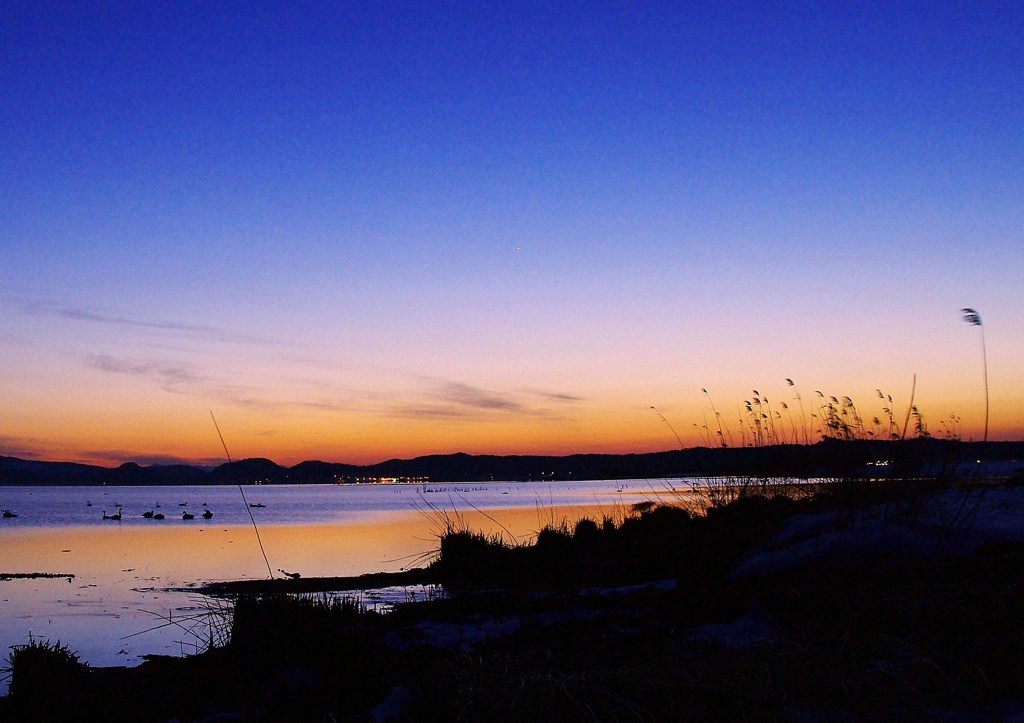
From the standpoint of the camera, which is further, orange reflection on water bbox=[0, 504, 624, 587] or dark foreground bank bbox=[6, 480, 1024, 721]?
orange reflection on water bbox=[0, 504, 624, 587]

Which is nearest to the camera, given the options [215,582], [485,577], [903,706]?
[903,706]

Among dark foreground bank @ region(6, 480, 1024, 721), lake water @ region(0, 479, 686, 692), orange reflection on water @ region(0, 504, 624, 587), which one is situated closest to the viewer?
dark foreground bank @ region(6, 480, 1024, 721)

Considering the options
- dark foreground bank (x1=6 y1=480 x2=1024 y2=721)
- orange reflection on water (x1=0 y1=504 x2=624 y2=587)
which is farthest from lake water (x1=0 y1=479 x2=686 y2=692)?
dark foreground bank (x1=6 y1=480 x2=1024 y2=721)

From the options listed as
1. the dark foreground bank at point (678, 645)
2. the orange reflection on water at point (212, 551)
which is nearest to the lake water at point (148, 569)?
the orange reflection on water at point (212, 551)

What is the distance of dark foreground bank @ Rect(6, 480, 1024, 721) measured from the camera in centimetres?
317

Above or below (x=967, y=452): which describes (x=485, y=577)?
below

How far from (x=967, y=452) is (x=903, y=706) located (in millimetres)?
7932

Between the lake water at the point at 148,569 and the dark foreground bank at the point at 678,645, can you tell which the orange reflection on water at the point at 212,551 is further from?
the dark foreground bank at the point at 678,645

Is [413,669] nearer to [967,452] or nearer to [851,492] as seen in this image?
[851,492]

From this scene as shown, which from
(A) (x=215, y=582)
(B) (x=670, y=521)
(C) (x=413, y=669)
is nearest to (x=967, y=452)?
(B) (x=670, y=521)

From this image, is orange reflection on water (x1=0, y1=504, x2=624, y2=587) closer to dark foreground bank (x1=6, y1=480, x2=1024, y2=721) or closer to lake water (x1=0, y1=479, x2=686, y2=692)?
lake water (x1=0, y1=479, x2=686, y2=692)

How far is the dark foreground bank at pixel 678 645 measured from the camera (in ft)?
10.4

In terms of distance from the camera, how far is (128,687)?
17.9ft

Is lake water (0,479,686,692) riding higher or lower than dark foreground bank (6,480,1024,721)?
lower
